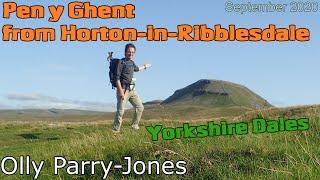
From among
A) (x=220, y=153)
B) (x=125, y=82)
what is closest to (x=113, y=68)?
(x=125, y=82)

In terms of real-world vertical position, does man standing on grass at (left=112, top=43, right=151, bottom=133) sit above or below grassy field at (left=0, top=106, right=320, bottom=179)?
above

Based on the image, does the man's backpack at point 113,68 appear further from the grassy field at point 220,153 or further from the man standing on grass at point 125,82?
the grassy field at point 220,153

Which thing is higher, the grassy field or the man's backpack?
the man's backpack

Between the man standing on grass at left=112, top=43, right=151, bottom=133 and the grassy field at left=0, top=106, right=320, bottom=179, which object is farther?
the man standing on grass at left=112, top=43, right=151, bottom=133

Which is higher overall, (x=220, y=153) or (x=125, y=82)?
(x=125, y=82)

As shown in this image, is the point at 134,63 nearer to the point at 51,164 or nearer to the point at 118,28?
the point at 118,28

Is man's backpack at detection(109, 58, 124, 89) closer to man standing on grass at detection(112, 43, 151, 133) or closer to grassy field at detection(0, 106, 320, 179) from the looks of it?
man standing on grass at detection(112, 43, 151, 133)

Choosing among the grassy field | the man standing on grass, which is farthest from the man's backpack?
the grassy field

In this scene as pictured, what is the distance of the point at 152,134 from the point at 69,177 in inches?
86.4

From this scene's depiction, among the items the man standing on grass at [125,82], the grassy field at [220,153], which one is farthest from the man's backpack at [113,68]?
the grassy field at [220,153]

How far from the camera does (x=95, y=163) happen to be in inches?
437

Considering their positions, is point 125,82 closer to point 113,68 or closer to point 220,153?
point 113,68

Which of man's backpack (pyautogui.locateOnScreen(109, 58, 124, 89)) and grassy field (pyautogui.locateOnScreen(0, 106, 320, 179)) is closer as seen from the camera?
grassy field (pyautogui.locateOnScreen(0, 106, 320, 179))

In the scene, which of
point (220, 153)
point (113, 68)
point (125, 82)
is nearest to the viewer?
point (220, 153)
